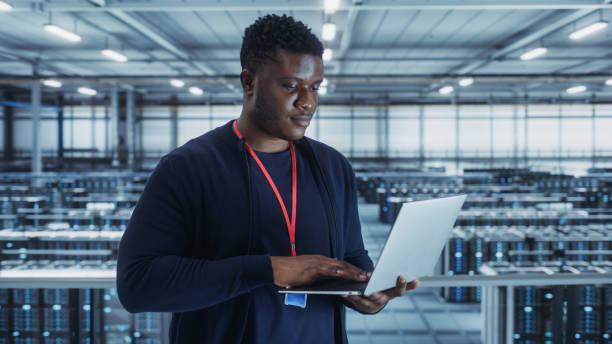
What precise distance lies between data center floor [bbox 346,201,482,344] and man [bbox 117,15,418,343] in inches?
177

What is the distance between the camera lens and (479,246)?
20.6 ft

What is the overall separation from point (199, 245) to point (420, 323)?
5388mm

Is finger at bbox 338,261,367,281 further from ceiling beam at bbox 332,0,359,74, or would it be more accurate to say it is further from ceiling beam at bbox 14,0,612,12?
ceiling beam at bbox 332,0,359,74

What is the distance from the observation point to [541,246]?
235 inches

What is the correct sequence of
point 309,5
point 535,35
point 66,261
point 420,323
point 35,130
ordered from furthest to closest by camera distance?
point 35,130, point 535,35, point 309,5, point 420,323, point 66,261

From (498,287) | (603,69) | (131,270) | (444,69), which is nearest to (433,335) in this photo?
(498,287)

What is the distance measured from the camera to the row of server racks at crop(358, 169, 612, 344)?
208 centimetres

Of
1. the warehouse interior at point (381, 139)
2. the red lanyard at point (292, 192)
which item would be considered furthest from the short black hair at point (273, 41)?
the warehouse interior at point (381, 139)

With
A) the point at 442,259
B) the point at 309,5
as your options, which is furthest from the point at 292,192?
the point at 309,5

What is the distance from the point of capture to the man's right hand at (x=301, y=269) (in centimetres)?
92

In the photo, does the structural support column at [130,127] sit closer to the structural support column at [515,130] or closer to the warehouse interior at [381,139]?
the warehouse interior at [381,139]

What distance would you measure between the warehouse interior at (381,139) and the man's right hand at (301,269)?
3.09ft

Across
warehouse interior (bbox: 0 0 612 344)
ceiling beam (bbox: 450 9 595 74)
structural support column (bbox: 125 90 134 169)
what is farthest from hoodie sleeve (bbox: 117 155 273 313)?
structural support column (bbox: 125 90 134 169)

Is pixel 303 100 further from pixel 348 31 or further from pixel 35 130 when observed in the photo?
pixel 35 130
